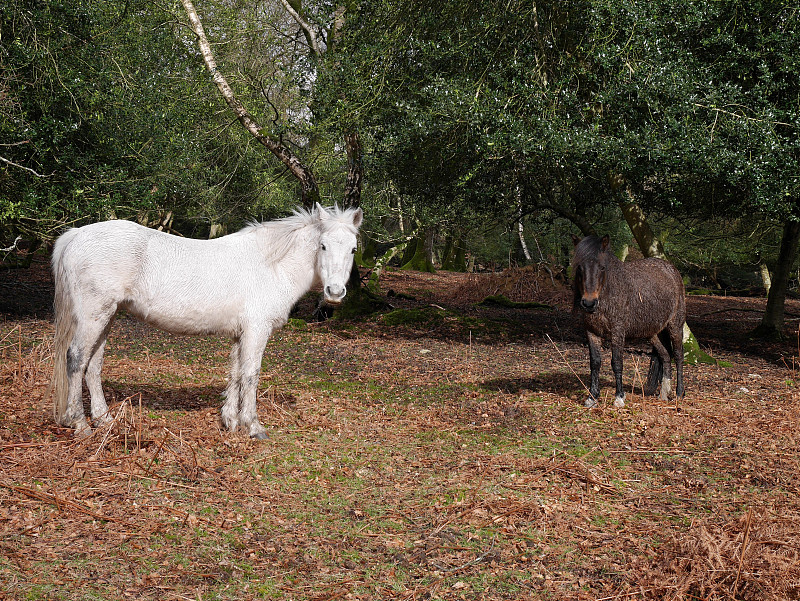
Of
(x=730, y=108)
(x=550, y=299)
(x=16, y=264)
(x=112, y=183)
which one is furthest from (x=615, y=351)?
(x=16, y=264)

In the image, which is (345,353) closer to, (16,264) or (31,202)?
(31,202)

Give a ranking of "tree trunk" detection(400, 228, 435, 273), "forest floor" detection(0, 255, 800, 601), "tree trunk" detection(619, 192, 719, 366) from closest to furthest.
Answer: "forest floor" detection(0, 255, 800, 601) → "tree trunk" detection(619, 192, 719, 366) → "tree trunk" detection(400, 228, 435, 273)

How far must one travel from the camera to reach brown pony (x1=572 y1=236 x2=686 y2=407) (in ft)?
24.2

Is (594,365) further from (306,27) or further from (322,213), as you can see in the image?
(306,27)

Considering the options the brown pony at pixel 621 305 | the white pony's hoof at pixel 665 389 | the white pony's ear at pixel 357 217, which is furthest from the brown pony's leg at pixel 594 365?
the white pony's ear at pixel 357 217

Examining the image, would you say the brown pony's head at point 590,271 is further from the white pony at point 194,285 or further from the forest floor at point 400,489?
the white pony at point 194,285

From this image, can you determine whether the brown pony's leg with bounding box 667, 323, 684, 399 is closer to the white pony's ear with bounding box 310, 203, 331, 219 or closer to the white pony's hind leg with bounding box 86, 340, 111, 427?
the white pony's ear with bounding box 310, 203, 331, 219

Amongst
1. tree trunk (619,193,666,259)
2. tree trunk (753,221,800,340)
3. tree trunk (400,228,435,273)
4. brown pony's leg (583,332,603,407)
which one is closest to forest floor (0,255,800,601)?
brown pony's leg (583,332,603,407)

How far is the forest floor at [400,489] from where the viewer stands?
378cm

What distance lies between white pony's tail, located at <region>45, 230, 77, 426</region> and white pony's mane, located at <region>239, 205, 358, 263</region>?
1.73m

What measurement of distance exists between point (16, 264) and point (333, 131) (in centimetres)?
1133

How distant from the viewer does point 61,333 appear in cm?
592

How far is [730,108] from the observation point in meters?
9.23

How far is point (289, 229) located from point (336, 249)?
2.32 feet
